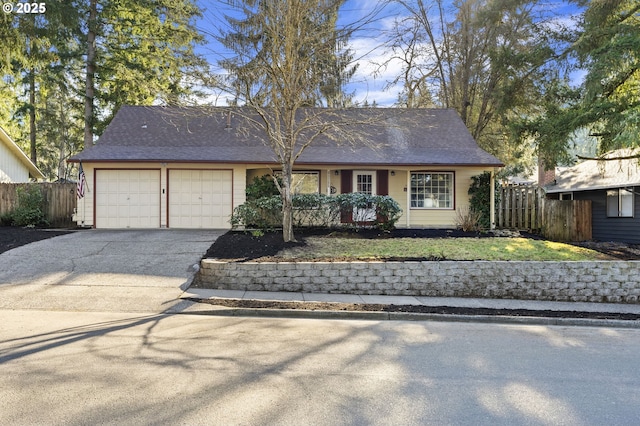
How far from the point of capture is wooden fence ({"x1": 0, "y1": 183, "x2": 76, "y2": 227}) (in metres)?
15.6

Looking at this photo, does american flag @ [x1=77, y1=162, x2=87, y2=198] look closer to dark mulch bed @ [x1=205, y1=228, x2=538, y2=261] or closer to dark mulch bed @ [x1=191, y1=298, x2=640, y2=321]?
dark mulch bed @ [x1=205, y1=228, x2=538, y2=261]

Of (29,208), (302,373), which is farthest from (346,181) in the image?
(302,373)

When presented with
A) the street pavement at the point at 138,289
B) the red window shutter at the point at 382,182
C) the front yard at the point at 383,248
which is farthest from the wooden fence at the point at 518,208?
the street pavement at the point at 138,289

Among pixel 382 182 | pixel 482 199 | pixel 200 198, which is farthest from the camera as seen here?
pixel 382 182

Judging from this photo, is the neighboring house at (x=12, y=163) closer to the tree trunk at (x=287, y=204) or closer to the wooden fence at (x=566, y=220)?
the tree trunk at (x=287, y=204)

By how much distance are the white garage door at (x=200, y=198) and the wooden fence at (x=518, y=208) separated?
10.9 m

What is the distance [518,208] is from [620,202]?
4387mm

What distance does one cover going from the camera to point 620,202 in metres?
16.8

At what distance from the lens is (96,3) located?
23.1m

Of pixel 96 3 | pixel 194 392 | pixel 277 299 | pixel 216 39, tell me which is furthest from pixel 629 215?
pixel 96 3

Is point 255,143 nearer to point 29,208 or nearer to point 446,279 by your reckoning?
point 29,208

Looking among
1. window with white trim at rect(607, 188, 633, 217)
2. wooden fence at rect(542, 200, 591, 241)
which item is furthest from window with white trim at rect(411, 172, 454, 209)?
window with white trim at rect(607, 188, 633, 217)

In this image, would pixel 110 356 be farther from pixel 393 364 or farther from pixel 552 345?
pixel 552 345

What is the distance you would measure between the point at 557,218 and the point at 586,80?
5320mm
